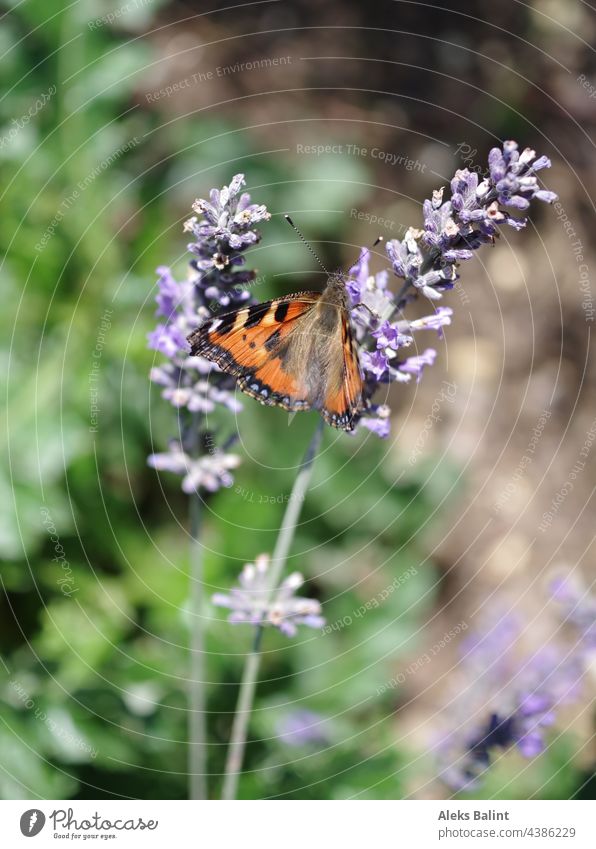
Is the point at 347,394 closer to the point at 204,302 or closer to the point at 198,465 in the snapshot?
the point at 204,302

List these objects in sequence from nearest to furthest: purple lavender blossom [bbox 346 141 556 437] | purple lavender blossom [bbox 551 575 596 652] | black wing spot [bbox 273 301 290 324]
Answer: purple lavender blossom [bbox 346 141 556 437]
black wing spot [bbox 273 301 290 324]
purple lavender blossom [bbox 551 575 596 652]

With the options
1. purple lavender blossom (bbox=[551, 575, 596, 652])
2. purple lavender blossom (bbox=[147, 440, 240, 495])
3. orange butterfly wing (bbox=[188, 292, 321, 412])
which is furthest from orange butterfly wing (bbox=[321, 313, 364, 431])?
purple lavender blossom (bbox=[551, 575, 596, 652])

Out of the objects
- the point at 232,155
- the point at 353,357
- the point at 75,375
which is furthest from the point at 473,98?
the point at 353,357

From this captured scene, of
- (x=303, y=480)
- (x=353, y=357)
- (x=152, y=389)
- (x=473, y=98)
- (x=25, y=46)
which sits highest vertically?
(x=473, y=98)

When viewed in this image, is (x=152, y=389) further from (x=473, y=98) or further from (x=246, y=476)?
(x=473, y=98)

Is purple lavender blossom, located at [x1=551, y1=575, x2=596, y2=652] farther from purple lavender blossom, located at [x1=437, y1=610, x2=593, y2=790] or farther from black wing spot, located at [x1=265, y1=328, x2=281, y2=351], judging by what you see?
black wing spot, located at [x1=265, y1=328, x2=281, y2=351]

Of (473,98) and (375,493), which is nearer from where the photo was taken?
(375,493)
